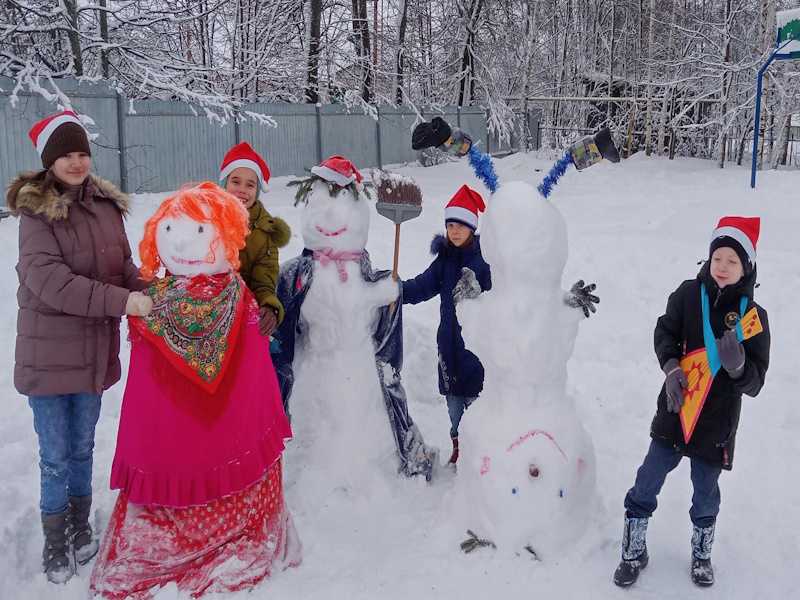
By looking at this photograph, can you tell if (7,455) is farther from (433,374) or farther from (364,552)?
(433,374)

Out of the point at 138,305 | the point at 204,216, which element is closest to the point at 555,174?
the point at 204,216

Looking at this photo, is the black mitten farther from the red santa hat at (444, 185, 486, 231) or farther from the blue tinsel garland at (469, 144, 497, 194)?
the red santa hat at (444, 185, 486, 231)

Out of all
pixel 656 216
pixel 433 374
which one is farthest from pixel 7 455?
pixel 656 216

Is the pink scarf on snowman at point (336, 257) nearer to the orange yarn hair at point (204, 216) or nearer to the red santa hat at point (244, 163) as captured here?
the red santa hat at point (244, 163)

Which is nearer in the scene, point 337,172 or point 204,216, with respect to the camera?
point 204,216

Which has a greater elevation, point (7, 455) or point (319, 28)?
point (319, 28)

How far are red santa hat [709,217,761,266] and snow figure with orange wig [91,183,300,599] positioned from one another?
192 centimetres

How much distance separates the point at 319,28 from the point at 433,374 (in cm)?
1155

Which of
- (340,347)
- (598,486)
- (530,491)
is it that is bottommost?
(598,486)

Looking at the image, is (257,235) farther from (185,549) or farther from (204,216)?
(185,549)

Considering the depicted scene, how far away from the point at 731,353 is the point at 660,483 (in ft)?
2.28

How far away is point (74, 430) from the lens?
3.06 metres

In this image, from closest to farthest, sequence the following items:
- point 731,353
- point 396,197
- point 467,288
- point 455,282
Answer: point 731,353 → point 467,288 → point 396,197 → point 455,282

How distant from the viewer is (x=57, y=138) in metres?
2.86
